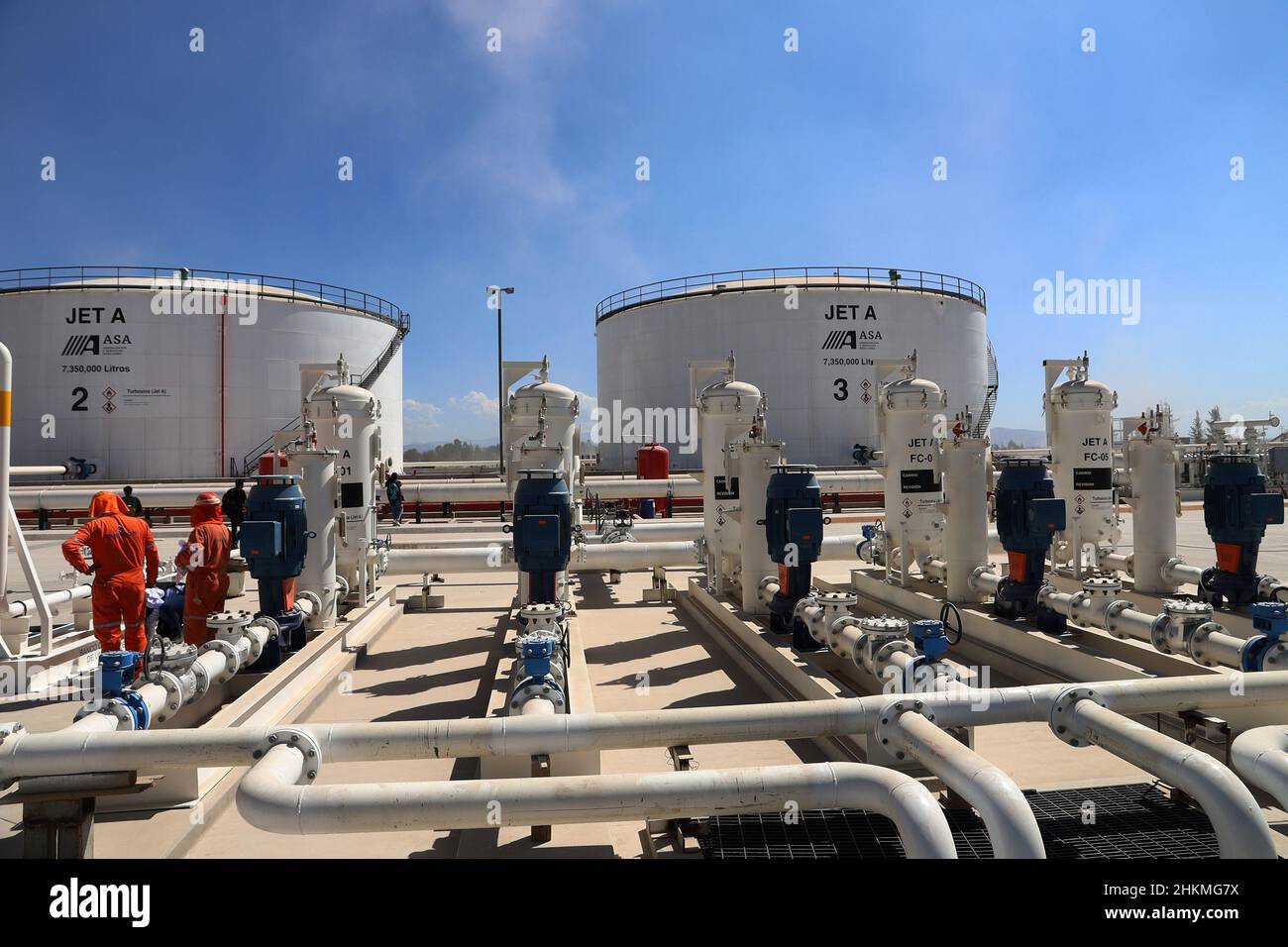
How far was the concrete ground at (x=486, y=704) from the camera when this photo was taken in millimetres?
3428

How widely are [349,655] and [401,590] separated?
150 inches

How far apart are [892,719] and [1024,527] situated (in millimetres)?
4348

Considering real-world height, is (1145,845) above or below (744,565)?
below

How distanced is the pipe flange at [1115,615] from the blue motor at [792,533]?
2.21 metres

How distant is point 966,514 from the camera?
7.41m

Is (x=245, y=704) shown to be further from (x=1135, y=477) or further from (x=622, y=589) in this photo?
(x=1135, y=477)

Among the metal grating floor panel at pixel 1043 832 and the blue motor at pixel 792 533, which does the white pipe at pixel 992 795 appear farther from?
the blue motor at pixel 792 533

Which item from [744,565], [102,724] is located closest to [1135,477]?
[744,565]

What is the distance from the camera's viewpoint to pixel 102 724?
10.5ft

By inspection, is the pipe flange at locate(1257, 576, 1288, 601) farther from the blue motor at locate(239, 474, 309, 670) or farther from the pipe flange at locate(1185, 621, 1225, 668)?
the blue motor at locate(239, 474, 309, 670)

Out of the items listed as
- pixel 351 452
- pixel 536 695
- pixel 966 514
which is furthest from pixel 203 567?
pixel 966 514

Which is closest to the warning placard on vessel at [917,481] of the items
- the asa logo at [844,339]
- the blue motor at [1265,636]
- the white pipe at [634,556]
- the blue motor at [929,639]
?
the white pipe at [634,556]

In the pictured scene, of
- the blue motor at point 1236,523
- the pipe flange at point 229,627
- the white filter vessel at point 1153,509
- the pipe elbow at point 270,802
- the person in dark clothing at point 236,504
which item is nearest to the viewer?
the pipe elbow at point 270,802

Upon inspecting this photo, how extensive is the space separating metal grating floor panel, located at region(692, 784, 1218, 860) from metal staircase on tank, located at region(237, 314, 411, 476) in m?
18.8
